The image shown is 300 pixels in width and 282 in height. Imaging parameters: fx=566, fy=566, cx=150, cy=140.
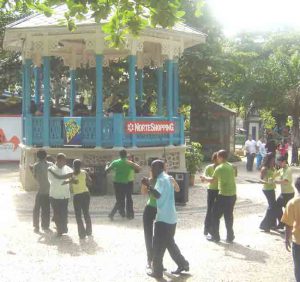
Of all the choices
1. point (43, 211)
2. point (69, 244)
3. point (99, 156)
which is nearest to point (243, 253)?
point (69, 244)

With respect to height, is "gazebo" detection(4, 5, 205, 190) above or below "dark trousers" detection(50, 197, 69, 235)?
above

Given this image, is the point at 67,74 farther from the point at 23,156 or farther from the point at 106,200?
the point at 106,200

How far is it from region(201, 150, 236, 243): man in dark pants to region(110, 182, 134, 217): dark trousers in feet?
8.45

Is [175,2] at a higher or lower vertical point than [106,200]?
higher

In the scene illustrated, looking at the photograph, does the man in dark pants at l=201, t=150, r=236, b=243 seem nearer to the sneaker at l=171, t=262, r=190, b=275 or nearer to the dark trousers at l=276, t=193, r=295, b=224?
the dark trousers at l=276, t=193, r=295, b=224

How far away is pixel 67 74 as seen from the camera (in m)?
27.5

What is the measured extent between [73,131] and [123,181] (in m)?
4.37

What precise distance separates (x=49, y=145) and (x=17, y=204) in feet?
8.26

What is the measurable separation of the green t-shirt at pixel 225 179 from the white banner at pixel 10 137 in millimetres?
18582

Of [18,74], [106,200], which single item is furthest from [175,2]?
[18,74]

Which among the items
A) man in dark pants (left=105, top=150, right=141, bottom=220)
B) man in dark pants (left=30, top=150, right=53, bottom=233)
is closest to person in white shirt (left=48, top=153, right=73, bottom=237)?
man in dark pants (left=30, top=150, right=53, bottom=233)

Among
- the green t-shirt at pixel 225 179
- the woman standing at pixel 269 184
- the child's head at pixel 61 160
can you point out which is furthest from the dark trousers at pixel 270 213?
the child's head at pixel 61 160

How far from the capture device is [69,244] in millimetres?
9680

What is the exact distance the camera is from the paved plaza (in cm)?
780
